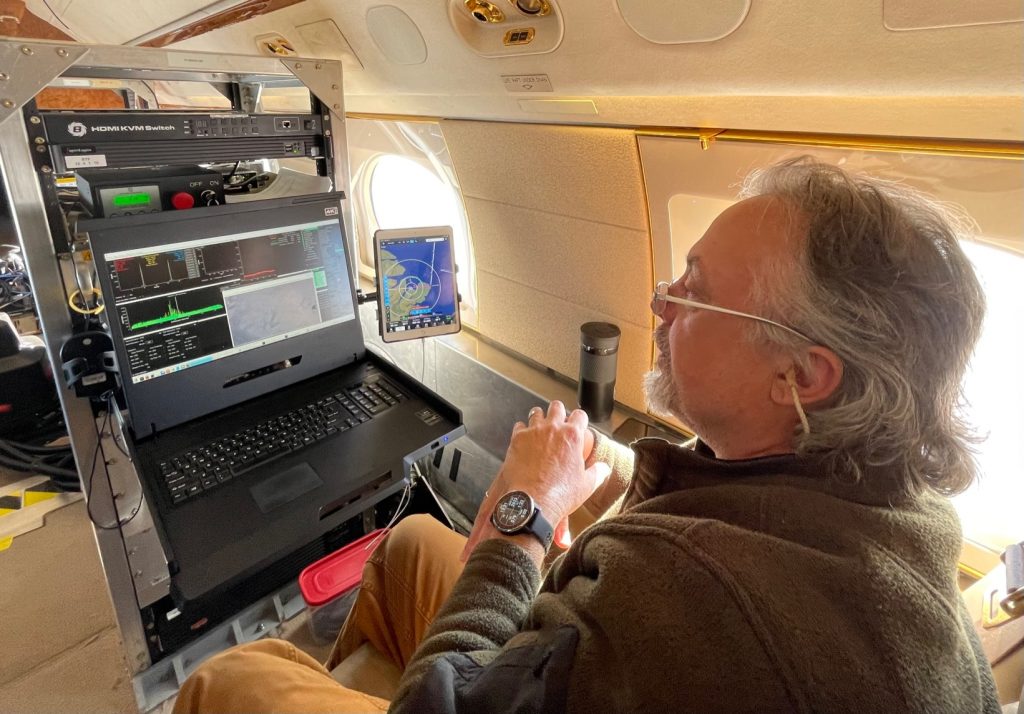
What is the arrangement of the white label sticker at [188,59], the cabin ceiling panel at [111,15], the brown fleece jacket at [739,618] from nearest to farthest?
the brown fleece jacket at [739,618], the white label sticker at [188,59], the cabin ceiling panel at [111,15]

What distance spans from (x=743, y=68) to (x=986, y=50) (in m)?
0.40

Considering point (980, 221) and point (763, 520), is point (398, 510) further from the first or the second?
point (980, 221)

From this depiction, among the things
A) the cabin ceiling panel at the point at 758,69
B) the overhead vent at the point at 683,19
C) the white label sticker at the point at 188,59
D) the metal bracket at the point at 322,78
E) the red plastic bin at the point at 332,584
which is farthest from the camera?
Answer: the red plastic bin at the point at 332,584

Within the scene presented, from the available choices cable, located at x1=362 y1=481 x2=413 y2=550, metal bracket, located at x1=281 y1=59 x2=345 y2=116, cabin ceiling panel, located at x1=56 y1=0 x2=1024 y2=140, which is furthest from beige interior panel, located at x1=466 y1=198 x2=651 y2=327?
cable, located at x1=362 y1=481 x2=413 y2=550

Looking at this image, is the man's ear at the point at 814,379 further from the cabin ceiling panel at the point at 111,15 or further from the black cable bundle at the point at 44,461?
the black cable bundle at the point at 44,461

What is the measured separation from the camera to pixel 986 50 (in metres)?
0.83

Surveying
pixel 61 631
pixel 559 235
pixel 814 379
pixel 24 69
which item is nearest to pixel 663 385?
pixel 814 379

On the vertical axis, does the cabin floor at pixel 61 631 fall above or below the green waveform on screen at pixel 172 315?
below

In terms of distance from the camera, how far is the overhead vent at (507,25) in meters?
1.30

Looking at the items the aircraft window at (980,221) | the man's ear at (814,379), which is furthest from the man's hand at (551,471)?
the aircraft window at (980,221)

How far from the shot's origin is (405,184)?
3535 millimetres

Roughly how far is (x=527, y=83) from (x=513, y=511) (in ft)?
4.09

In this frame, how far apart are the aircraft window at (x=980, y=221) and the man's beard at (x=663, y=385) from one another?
0.60 m

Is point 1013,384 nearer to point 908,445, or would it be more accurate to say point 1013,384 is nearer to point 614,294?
point 908,445
